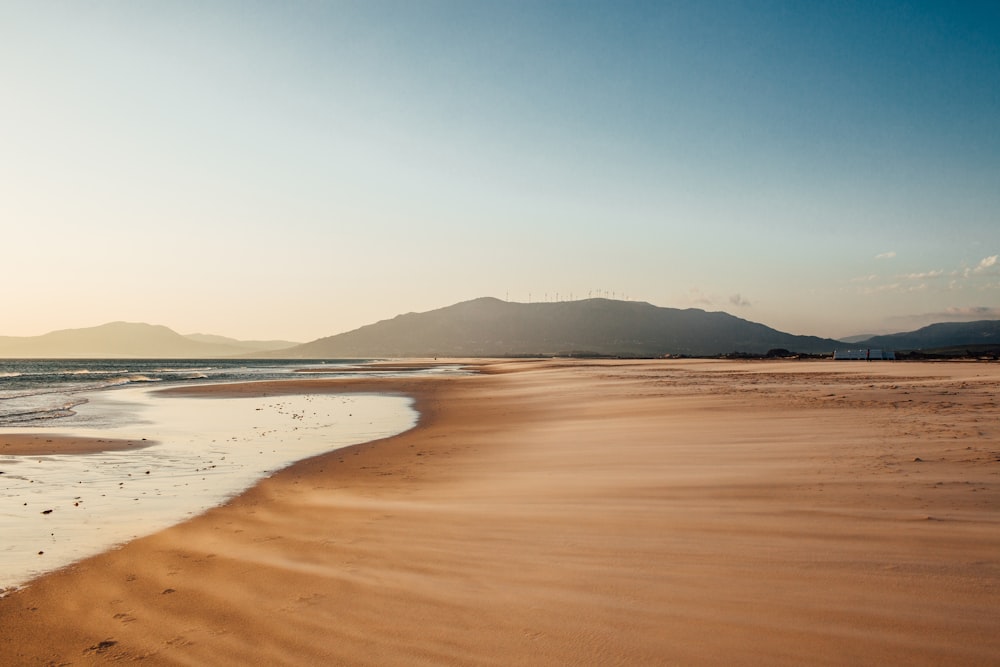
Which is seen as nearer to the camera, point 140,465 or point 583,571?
point 583,571

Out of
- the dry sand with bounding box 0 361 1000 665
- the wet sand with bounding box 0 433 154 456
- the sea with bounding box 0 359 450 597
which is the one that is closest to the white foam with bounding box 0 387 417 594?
the sea with bounding box 0 359 450 597

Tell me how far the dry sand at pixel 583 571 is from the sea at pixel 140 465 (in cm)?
75

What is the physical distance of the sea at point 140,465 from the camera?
757 centimetres

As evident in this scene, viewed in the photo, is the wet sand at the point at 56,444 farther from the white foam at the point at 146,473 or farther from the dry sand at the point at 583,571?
the dry sand at the point at 583,571

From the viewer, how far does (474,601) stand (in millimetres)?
4820

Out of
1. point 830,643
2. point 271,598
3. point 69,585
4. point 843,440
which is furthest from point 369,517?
point 843,440

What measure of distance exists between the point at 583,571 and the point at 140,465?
1169 centimetres

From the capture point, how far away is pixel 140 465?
1295 cm

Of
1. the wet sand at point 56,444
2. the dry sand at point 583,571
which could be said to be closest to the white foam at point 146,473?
the wet sand at point 56,444

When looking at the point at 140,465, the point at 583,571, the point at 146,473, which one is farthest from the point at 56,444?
the point at 583,571

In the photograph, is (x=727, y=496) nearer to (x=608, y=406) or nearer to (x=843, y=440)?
(x=843, y=440)

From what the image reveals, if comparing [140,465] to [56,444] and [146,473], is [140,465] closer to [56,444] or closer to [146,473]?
[146,473]

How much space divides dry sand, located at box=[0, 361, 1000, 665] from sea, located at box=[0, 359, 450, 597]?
29.7 inches

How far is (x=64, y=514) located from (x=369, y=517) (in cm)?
478
